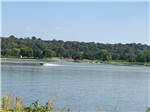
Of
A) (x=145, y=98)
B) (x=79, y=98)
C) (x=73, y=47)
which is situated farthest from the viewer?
(x=73, y=47)

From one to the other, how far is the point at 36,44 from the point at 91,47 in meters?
17.7

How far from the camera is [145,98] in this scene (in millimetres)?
29266

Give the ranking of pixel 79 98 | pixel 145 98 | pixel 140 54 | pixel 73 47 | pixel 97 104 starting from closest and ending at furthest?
pixel 97 104 < pixel 79 98 < pixel 145 98 < pixel 140 54 < pixel 73 47

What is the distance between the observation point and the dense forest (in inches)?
4222

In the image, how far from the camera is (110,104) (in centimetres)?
2430

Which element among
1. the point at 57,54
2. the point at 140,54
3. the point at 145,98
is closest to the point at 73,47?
the point at 57,54

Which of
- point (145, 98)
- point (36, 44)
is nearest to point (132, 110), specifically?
point (145, 98)

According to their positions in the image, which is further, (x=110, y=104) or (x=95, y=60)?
(x=95, y=60)

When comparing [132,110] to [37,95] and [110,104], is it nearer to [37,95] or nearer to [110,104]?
[110,104]

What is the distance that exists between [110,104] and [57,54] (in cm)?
10131

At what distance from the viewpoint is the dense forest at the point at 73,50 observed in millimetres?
107250

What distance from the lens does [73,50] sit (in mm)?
124938

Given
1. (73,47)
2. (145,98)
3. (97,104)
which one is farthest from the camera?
(73,47)

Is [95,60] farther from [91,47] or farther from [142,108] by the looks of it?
[142,108]
